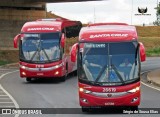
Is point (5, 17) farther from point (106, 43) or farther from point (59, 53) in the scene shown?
point (106, 43)

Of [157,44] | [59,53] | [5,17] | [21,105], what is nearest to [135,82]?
[21,105]

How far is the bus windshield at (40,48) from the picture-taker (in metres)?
32.5

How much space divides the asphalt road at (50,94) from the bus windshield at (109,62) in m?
1.31

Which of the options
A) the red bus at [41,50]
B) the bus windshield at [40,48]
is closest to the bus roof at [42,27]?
the red bus at [41,50]

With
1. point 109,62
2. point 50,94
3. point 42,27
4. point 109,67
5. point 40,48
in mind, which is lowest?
point 50,94

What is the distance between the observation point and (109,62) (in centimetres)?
2003

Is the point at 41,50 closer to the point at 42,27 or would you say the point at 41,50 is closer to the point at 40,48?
the point at 40,48

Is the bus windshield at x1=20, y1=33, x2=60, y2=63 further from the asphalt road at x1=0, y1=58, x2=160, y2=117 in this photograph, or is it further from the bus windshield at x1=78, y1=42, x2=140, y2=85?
the bus windshield at x1=78, y1=42, x2=140, y2=85

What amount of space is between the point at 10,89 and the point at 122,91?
11.5m

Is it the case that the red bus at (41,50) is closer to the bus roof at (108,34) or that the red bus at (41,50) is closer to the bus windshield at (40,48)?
the bus windshield at (40,48)

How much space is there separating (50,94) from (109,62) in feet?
23.1

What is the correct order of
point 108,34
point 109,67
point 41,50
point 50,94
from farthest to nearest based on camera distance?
point 41,50 < point 50,94 < point 108,34 < point 109,67

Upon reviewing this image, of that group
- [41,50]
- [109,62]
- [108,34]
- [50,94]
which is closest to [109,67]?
[109,62]

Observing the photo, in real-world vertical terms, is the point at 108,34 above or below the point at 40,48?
above
